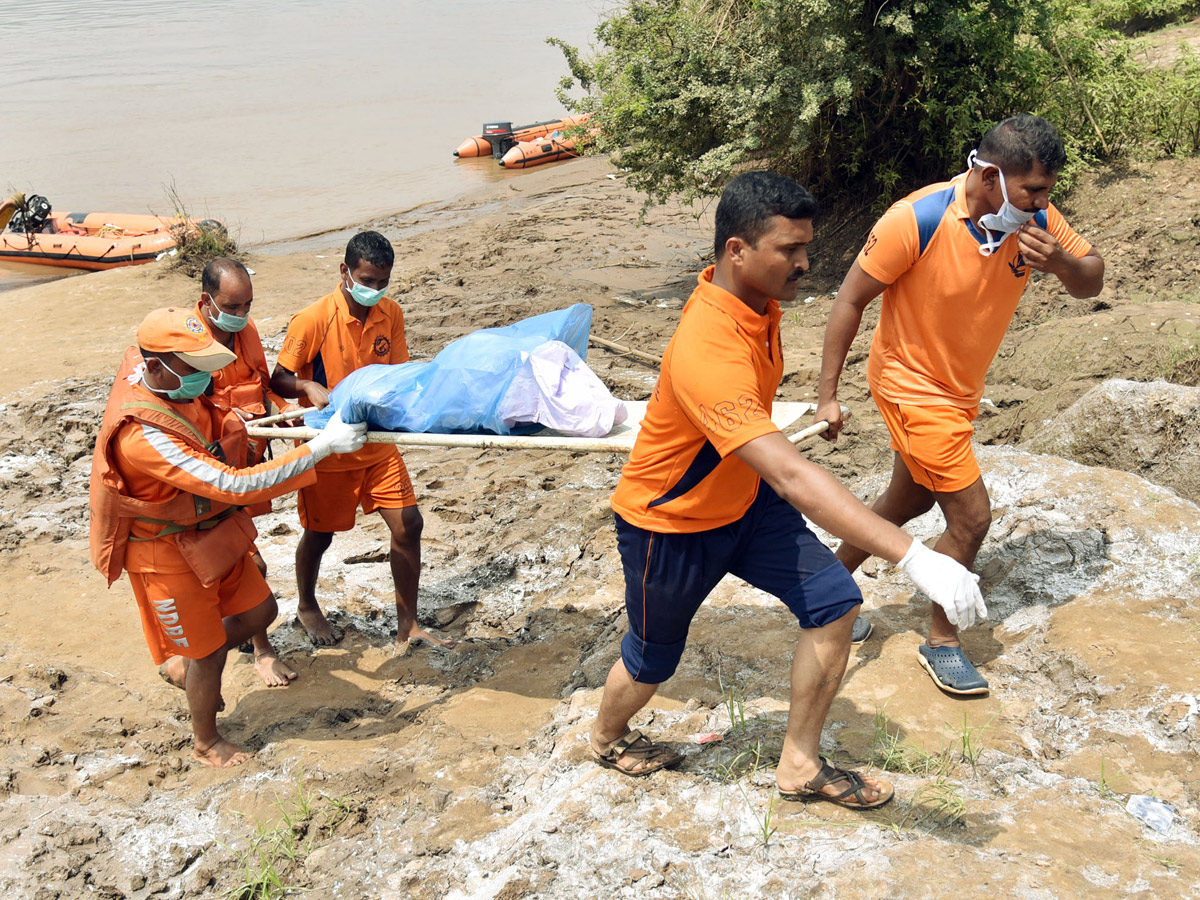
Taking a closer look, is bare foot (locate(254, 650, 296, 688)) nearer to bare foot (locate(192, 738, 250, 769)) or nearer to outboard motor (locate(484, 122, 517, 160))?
bare foot (locate(192, 738, 250, 769))

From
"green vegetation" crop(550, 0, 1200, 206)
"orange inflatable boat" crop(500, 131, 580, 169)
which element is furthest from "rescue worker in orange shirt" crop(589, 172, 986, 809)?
"orange inflatable boat" crop(500, 131, 580, 169)

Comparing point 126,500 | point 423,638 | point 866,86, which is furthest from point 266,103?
point 126,500

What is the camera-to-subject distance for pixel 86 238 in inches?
529

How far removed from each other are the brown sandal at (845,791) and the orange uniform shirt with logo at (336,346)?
247cm

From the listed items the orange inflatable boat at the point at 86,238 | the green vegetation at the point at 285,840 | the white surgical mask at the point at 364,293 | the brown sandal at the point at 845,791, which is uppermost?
the orange inflatable boat at the point at 86,238

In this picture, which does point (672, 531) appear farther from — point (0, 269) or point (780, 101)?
point (0, 269)

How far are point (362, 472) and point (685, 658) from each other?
5.65ft

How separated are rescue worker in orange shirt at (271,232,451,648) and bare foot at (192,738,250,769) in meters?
1.05

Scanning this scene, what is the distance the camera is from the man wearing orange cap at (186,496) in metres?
3.48

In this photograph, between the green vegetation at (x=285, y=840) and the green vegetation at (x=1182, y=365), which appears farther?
the green vegetation at (x=1182, y=365)

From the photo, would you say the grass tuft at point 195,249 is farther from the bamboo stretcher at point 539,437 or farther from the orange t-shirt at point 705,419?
the orange t-shirt at point 705,419

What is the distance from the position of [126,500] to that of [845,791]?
2.67 meters

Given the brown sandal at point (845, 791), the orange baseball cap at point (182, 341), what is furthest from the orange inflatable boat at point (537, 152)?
the brown sandal at point (845, 791)

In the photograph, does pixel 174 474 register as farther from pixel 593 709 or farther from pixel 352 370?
pixel 593 709
